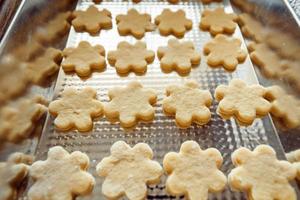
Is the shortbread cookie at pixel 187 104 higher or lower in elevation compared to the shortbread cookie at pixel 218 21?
lower

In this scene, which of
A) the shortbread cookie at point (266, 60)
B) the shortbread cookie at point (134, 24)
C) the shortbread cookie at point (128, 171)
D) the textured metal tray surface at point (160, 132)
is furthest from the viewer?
the shortbread cookie at point (134, 24)

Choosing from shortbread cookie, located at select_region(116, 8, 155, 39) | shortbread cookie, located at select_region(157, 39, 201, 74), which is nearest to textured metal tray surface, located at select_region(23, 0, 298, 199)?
shortbread cookie, located at select_region(157, 39, 201, 74)

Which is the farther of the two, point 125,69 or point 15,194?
point 125,69

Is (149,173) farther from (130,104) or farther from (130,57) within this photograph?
(130,57)

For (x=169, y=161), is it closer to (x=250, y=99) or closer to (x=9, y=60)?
(x=250, y=99)

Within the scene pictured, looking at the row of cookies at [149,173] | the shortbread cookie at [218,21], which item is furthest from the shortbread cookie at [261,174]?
the shortbread cookie at [218,21]

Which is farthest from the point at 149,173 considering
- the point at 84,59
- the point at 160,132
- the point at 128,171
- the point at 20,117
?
the point at 84,59

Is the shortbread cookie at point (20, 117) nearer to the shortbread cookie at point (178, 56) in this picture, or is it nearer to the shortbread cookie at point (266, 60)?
the shortbread cookie at point (178, 56)

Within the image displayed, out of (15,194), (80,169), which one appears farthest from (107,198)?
(15,194)
